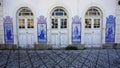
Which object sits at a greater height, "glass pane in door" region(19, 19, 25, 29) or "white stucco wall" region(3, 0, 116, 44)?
"white stucco wall" region(3, 0, 116, 44)

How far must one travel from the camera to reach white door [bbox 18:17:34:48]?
48.4ft

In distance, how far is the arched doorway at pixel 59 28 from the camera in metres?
14.8

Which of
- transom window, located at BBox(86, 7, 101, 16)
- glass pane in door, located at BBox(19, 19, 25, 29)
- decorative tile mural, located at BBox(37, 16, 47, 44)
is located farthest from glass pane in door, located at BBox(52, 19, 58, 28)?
transom window, located at BBox(86, 7, 101, 16)

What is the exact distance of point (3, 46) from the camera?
48.1 ft

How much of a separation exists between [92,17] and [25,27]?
5075 mm

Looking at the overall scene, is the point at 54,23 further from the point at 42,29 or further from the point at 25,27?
the point at 25,27

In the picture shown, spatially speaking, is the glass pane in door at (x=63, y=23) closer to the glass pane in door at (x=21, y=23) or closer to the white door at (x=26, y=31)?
the white door at (x=26, y=31)

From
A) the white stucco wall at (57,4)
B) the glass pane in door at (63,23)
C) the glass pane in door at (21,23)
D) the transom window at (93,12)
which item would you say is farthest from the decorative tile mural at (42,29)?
the transom window at (93,12)

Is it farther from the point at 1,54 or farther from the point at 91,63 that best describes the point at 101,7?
the point at 1,54

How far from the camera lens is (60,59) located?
38.1 feet

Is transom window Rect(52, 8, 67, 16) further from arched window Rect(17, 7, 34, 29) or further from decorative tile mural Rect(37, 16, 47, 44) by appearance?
arched window Rect(17, 7, 34, 29)

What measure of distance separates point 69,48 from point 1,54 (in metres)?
4.89

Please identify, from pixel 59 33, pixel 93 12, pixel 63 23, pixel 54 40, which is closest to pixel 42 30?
pixel 54 40

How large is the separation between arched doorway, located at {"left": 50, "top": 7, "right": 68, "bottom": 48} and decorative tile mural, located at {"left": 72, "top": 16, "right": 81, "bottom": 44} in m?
0.56
